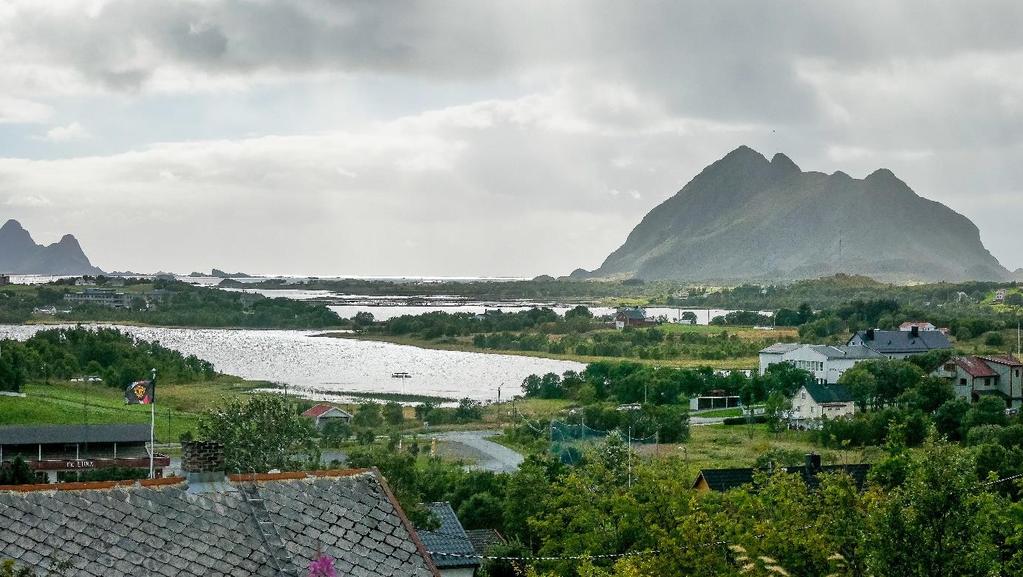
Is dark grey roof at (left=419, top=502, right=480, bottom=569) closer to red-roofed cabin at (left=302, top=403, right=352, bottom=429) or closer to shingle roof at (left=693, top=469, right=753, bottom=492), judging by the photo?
shingle roof at (left=693, top=469, right=753, bottom=492)

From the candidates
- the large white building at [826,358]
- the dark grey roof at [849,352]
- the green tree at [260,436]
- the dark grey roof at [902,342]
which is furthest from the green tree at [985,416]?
the green tree at [260,436]

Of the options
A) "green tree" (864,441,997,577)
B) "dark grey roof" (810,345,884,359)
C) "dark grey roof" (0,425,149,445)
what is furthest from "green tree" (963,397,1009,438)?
"green tree" (864,441,997,577)

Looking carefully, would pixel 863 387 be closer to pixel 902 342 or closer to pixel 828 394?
pixel 828 394

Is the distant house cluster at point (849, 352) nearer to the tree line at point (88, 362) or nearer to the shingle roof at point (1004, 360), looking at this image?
the shingle roof at point (1004, 360)

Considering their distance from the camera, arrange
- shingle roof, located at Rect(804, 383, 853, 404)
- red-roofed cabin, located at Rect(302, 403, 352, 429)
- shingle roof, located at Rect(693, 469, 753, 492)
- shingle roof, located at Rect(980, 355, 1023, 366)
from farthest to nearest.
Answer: shingle roof, located at Rect(980, 355, 1023, 366) < shingle roof, located at Rect(804, 383, 853, 404) < red-roofed cabin, located at Rect(302, 403, 352, 429) < shingle roof, located at Rect(693, 469, 753, 492)

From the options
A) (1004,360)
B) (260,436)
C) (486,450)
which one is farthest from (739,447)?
(260,436)
